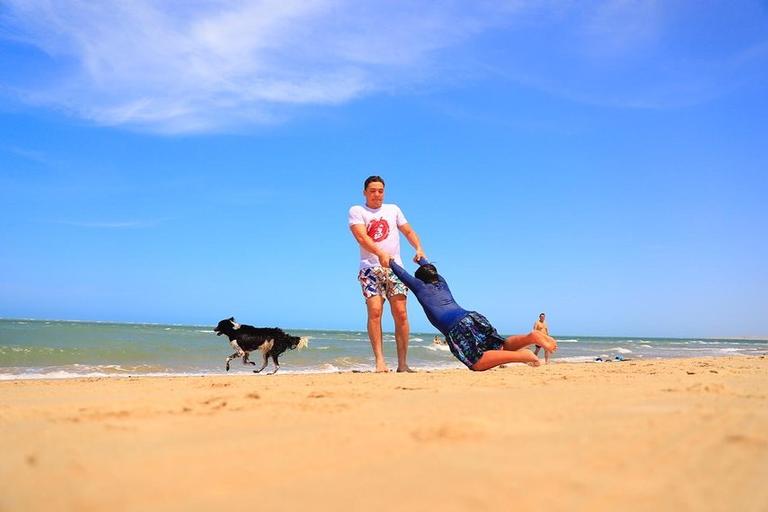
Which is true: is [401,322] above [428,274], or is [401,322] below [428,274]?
below

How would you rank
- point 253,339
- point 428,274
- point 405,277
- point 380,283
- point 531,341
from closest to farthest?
1. point 531,341
2. point 428,274
3. point 405,277
4. point 380,283
5. point 253,339

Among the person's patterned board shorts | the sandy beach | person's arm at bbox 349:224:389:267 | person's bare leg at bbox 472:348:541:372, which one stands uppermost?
person's arm at bbox 349:224:389:267

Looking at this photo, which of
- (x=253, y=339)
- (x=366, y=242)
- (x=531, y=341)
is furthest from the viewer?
(x=253, y=339)

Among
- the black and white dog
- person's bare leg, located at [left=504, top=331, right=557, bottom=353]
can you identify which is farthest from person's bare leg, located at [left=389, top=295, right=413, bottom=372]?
A: the black and white dog

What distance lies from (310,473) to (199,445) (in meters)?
0.51

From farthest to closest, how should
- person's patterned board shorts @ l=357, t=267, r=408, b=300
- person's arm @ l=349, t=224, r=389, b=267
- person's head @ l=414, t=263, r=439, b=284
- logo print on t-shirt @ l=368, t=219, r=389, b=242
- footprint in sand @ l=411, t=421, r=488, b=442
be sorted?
1. logo print on t-shirt @ l=368, t=219, r=389, b=242
2. person's patterned board shorts @ l=357, t=267, r=408, b=300
3. person's arm @ l=349, t=224, r=389, b=267
4. person's head @ l=414, t=263, r=439, b=284
5. footprint in sand @ l=411, t=421, r=488, b=442

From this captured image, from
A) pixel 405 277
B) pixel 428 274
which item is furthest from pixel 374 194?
pixel 428 274

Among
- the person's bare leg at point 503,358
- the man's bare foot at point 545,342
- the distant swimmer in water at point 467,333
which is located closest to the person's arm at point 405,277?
the distant swimmer in water at point 467,333

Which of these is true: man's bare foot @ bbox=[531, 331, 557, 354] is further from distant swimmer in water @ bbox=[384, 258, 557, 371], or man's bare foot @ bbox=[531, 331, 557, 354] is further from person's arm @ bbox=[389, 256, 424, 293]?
person's arm @ bbox=[389, 256, 424, 293]

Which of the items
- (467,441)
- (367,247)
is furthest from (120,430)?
(367,247)

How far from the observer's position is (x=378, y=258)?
20.8 feet

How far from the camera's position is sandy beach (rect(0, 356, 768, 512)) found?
1595 millimetres

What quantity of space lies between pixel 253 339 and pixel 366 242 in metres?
4.70

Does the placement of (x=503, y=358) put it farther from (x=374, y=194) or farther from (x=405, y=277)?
(x=374, y=194)
